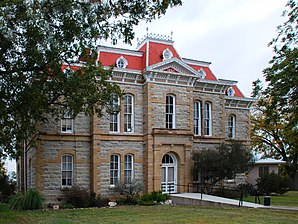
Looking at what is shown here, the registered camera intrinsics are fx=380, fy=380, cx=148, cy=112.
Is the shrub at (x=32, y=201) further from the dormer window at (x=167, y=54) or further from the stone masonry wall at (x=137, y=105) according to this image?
the dormer window at (x=167, y=54)

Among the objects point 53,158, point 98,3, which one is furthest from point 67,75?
point 53,158

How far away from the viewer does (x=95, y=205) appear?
23.3m

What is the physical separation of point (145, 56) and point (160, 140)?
20.6 ft

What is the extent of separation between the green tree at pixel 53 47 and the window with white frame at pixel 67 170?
751cm

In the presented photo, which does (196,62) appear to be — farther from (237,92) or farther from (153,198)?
(153,198)

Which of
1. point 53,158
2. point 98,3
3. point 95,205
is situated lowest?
point 95,205

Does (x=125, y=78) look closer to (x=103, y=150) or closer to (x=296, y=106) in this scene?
(x=103, y=150)

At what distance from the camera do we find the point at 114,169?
84.3 feet

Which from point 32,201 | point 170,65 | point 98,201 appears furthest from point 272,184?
point 32,201

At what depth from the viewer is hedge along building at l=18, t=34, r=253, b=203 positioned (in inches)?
965

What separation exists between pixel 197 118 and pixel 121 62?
7.43 m

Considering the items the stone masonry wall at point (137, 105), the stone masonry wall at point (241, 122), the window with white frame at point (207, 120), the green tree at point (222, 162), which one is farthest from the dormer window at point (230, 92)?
the stone masonry wall at point (137, 105)

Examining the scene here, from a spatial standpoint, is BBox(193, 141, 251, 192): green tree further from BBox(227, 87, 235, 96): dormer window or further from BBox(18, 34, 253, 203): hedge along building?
BBox(227, 87, 235, 96): dormer window

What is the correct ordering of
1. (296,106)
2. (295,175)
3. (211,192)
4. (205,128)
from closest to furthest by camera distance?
(296,106)
(211,192)
(205,128)
(295,175)
